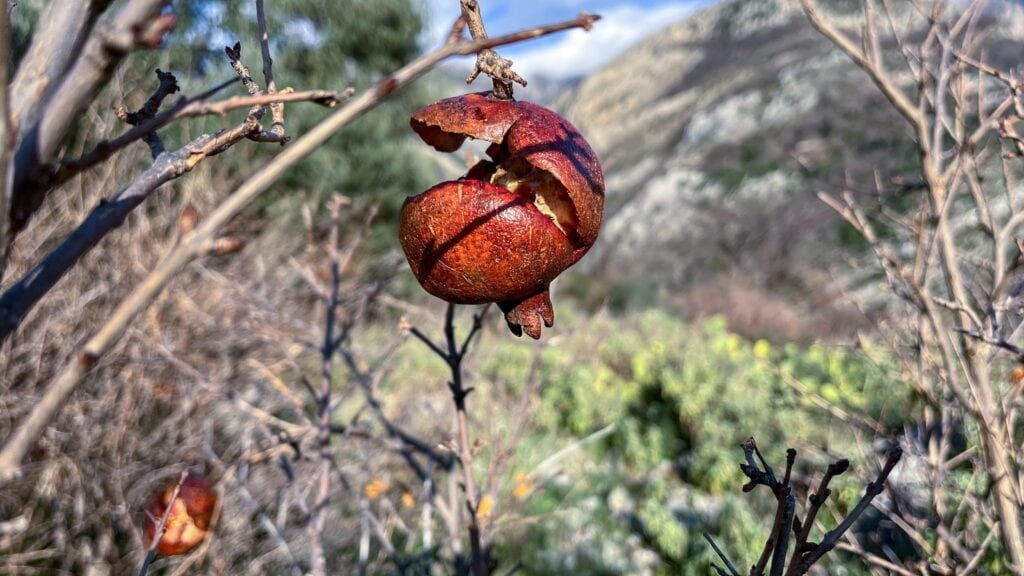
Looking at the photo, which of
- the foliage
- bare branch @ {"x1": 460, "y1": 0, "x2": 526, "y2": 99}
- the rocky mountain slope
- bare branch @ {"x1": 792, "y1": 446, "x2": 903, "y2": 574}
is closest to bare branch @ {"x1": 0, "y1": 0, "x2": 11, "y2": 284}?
bare branch @ {"x1": 460, "y1": 0, "x2": 526, "y2": 99}

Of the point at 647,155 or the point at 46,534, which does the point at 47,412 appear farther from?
the point at 647,155

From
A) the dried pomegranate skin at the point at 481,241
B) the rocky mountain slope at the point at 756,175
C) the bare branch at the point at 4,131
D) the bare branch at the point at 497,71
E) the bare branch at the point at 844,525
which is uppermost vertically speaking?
the rocky mountain slope at the point at 756,175

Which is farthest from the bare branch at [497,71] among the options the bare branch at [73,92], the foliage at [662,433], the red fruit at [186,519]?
the foliage at [662,433]

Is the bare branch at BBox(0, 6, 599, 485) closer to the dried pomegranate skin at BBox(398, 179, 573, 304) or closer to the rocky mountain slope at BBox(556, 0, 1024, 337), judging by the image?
the dried pomegranate skin at BBox(398, 179, 573, 304)

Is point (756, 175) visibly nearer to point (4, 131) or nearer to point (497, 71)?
point (497, 71)

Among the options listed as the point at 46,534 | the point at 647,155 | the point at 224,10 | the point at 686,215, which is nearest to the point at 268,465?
the point at 46,534

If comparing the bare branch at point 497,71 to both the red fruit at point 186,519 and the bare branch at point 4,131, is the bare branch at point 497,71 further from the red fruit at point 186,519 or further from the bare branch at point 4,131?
the red fruit at point 186,519

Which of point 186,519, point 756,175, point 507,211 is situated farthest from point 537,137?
point 756,175
